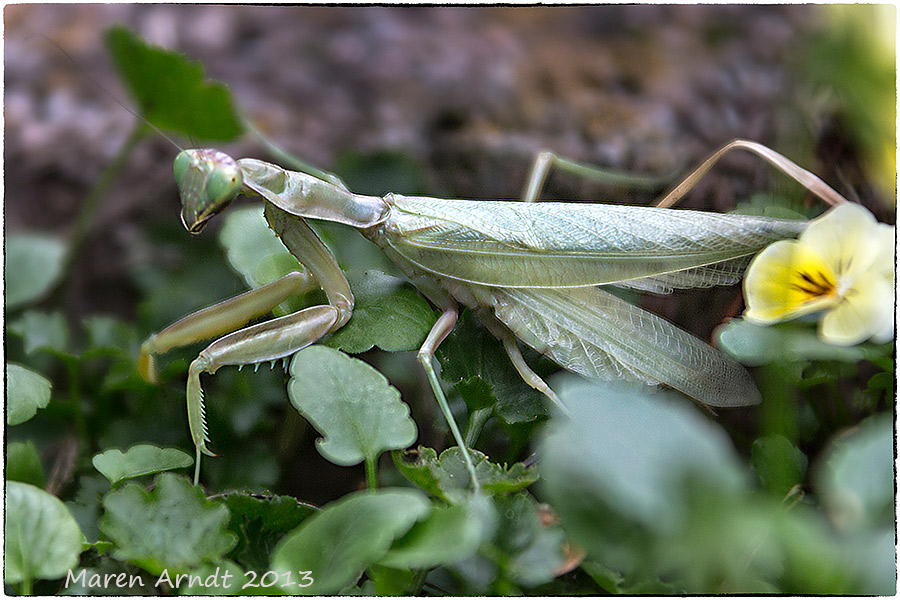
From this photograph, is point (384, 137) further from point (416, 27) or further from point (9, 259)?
point (9, 259)

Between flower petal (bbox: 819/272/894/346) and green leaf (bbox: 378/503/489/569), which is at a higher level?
flower petal (bbox: 819/272/894/346)

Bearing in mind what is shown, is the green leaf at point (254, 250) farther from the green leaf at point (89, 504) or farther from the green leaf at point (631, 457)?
the green leaf at point (631, 457)

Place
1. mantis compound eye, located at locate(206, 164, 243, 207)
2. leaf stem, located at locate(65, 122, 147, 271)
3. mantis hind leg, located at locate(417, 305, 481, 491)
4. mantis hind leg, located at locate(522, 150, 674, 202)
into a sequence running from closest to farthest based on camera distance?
mantis hind leg, located at locate(417, 305, 481, 491) → mantis compound eye, located at locate(206, 164, 243, 207) → mantis hind leg, located at locate(522, 150, 674, 202) → leaf stem, located at locate(65, 122, 147, 271)

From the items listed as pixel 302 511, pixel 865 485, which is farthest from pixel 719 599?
pixel 302 511

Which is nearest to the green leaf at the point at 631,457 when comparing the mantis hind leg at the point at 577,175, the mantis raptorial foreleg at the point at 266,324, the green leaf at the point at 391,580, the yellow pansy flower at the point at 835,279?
the green leaf at the point at 391,580

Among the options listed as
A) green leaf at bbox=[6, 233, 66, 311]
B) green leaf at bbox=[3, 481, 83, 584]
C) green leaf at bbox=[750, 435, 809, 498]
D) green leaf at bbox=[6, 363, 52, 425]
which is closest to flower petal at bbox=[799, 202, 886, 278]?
green leaf at bbox=[750, 435, 809, 498]

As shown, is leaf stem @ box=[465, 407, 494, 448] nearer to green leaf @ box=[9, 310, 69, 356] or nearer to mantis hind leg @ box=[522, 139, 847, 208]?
mantis hind leg @ box=[522, 139, 847, 208]

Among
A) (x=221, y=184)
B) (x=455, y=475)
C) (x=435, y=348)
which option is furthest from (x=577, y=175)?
(x=455, y=475)
